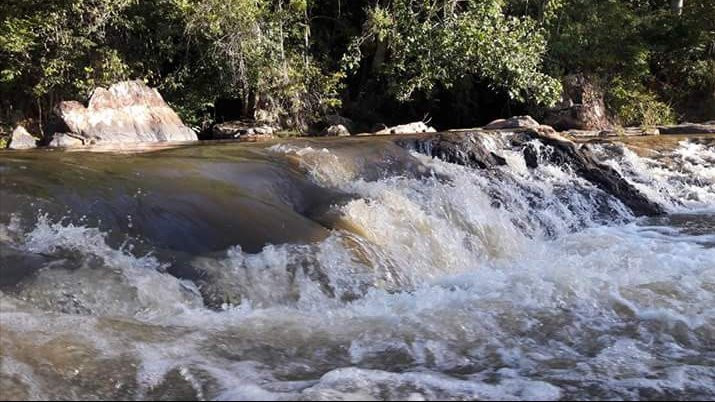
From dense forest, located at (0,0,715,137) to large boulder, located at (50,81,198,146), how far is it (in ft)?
4.72

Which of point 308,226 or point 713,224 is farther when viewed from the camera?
point 713,224

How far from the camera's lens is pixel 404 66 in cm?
1434

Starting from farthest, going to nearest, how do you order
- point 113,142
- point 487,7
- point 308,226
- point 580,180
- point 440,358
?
point 487,7 → point 113,142 → point 580,180 → point 308,226 → point 440,358

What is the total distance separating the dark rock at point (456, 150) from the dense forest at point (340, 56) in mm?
5233

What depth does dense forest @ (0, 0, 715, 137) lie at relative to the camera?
42.7 ft

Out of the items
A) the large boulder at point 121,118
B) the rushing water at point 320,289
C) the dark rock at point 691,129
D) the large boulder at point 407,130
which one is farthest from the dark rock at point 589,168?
the large boulder at point 121,118

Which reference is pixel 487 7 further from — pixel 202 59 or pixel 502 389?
pixel 502 389

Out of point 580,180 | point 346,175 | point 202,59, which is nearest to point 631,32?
point 580,180

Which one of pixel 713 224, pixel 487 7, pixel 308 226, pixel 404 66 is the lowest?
pixel 713 224

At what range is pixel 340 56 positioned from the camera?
637 inches

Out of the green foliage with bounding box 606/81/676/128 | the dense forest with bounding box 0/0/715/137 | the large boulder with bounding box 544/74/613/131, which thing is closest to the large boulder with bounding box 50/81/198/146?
the dense forest with bounding box 0/0/715/137

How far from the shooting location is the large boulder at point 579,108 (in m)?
15.0

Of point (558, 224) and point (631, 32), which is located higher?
point (631, 32)

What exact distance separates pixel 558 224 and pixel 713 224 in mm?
1809
